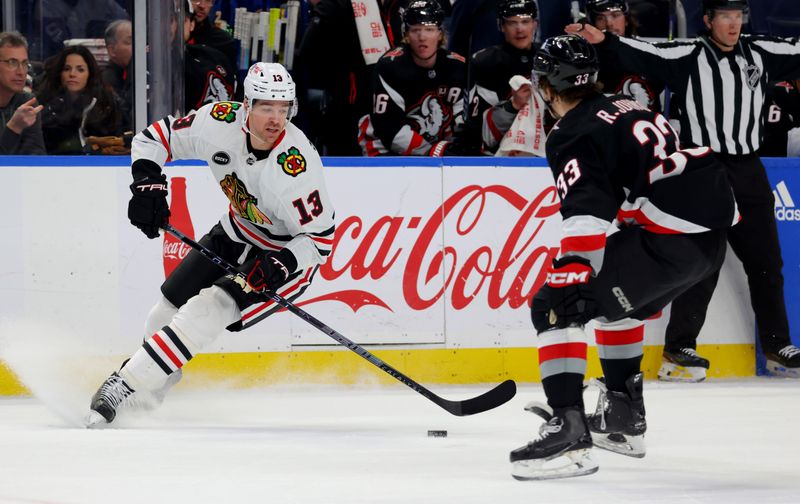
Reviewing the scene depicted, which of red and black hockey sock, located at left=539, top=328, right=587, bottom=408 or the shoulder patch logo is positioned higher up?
the shoulder patch logo

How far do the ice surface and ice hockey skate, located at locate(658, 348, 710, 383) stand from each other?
0.20 meters

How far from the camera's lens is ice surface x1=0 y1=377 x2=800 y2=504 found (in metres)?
3.07

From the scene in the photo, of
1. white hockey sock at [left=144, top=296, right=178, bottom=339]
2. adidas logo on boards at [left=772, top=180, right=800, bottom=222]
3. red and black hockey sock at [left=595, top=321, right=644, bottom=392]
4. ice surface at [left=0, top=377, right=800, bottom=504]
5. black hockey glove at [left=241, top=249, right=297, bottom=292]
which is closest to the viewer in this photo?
ice surface at [left=0, top=377, right=800, bottom=504]

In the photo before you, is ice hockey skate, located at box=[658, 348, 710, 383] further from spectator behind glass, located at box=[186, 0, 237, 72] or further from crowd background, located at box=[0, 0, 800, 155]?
spectator behind glass, located at box=[186, 0, 237, 72]

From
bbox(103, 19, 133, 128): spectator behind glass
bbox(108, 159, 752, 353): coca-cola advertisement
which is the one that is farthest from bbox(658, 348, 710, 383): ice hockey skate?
bbox(103, 19, 133, 128): spectator behind glass

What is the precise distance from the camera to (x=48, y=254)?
198 inches

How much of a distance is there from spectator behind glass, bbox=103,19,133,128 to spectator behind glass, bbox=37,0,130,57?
0.18ft

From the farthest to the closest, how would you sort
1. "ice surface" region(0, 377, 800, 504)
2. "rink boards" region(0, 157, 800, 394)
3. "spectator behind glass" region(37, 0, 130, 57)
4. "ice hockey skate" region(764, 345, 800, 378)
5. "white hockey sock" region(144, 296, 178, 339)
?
"ice hockey skate" region(764, 345, 800, 378) < "spectator behind glass" region(37, 0, 130, 57) < "rink boards" region(0, 157, 800, 394) < "white hockey sock" region(144, 296, 178, 339) < "ice surface" region(0, 377, 800, 504)

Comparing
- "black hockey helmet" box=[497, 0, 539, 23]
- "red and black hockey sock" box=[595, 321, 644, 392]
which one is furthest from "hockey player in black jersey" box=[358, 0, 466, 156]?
"red and black hockey sock" box=[595, 321, 644, 392]

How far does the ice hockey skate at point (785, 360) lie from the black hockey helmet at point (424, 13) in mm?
2059

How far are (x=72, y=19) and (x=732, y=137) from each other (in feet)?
9.39

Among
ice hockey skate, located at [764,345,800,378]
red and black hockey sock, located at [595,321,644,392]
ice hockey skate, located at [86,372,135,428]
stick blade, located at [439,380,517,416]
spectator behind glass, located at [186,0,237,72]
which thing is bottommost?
ice hockey skate, located at [764,345,800,378]

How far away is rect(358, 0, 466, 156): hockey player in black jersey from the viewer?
5.55 metres

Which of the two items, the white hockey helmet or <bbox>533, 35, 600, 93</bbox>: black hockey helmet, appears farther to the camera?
the white hockey helmet
